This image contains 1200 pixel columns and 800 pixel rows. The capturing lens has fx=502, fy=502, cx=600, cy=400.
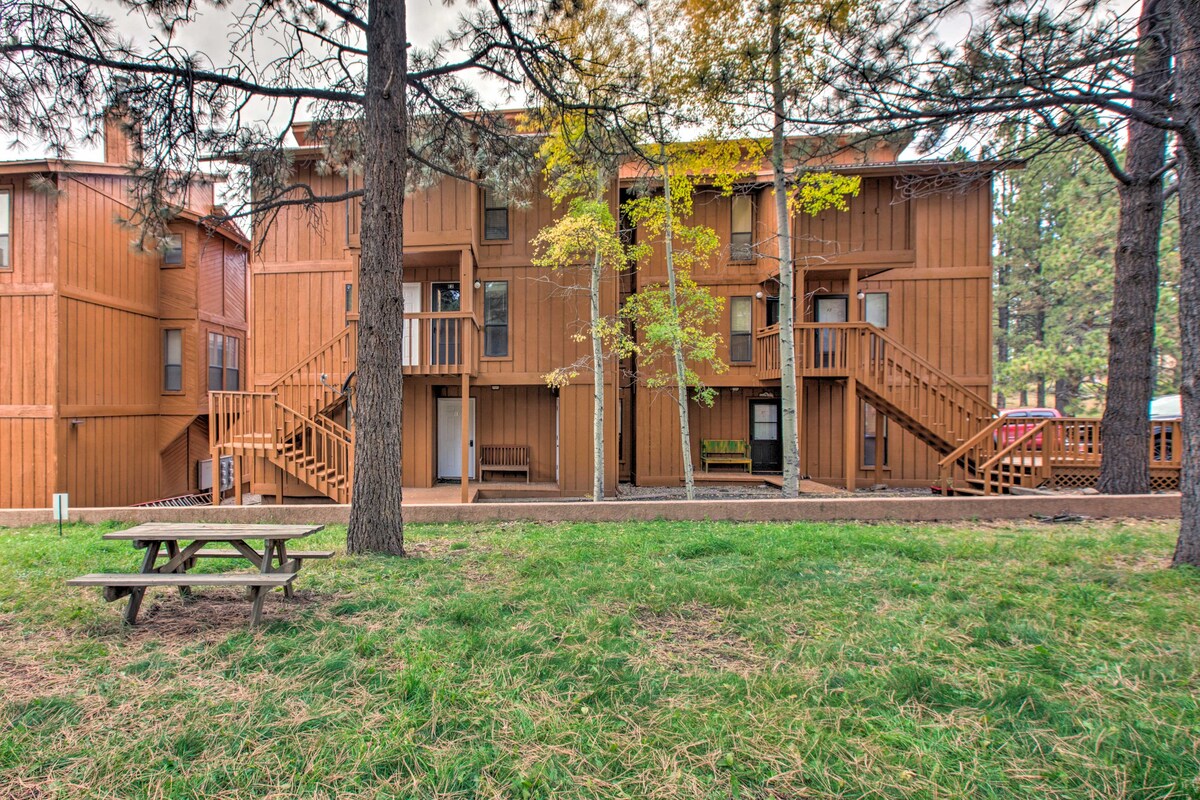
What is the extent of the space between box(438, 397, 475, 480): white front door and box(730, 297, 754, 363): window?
697cm

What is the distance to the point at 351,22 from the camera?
558cm

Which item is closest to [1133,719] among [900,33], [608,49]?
[900,33]

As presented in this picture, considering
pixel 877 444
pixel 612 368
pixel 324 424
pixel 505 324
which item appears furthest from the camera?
pixel 877 444

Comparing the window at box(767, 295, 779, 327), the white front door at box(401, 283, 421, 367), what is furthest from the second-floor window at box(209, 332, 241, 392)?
the window at box(767, 295, 779, 327)

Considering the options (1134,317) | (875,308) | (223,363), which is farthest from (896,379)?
(223,363)

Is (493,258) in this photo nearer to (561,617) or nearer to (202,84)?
(202,84)

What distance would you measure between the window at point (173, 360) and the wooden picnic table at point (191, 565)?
14.0 m

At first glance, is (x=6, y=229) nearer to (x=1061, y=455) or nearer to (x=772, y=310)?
(x=772, y=310)

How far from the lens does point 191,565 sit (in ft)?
12.8

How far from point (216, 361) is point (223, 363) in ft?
0.98

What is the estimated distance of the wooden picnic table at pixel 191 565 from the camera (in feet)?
10.6

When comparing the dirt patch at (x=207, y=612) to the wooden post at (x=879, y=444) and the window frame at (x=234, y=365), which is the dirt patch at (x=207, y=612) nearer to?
the wooden post at (x=879, y=444)

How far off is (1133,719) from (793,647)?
4.71 feet

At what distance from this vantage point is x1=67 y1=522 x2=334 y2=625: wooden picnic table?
323cm
